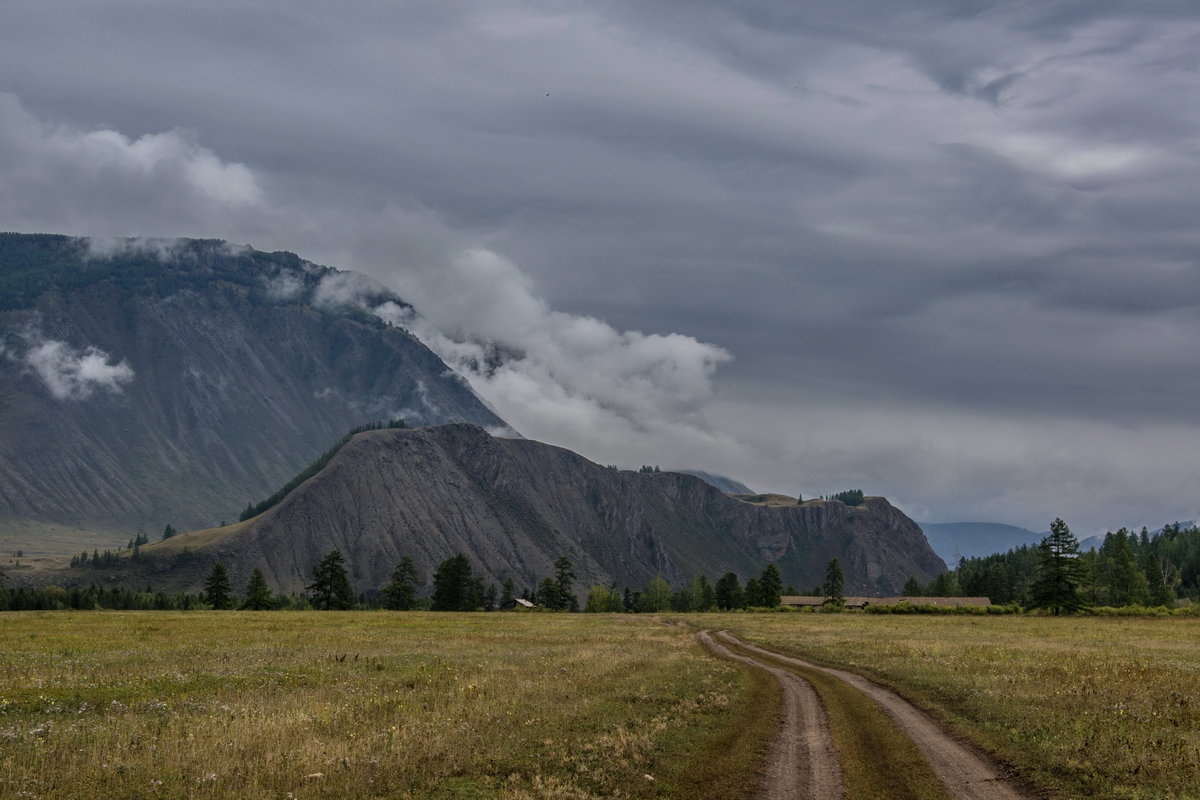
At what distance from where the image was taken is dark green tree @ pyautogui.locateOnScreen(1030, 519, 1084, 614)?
113375mm

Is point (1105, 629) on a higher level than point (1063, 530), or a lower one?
lower

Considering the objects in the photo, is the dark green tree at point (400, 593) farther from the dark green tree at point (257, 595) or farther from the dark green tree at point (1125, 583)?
the dark green tree at point (1125, 583)

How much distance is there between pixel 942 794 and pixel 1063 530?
4538 inches

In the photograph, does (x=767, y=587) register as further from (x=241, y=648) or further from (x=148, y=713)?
(x=148, y=713)

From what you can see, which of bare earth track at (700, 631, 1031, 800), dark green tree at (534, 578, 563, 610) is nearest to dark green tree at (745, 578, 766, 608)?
dark green tree at (534, 578, 563, 610)

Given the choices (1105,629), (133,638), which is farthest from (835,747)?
(1105,629)

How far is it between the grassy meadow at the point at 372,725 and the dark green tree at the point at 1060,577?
301 feet

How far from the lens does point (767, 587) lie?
16988cm

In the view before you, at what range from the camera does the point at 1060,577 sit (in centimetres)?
11388

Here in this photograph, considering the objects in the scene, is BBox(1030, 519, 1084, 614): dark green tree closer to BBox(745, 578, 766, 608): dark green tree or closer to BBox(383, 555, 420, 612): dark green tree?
BBox(745, 578, 766, 608): dark green tree

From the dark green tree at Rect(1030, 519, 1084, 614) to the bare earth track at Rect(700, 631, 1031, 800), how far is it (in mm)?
99585

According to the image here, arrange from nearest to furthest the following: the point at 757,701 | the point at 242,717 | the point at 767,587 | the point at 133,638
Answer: the point at 242,717 → the point at 757,701 → the point at 133,638 → the point at 767,587

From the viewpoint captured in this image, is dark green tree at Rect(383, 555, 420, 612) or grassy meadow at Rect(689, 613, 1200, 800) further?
dark green tree at Rect(383, 555, 420, 612)

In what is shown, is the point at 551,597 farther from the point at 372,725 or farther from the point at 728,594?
the point at 372,725
